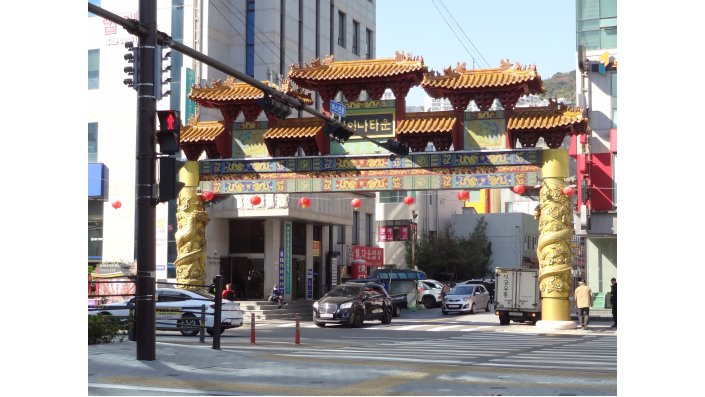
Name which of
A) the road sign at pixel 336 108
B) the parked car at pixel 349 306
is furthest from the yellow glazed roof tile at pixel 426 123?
the road sign at pixel 336 108

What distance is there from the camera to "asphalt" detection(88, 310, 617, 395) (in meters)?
12.3

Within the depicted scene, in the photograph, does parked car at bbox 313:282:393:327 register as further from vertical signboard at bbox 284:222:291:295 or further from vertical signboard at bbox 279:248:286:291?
vertical signboard at bbox 284:222:291:295

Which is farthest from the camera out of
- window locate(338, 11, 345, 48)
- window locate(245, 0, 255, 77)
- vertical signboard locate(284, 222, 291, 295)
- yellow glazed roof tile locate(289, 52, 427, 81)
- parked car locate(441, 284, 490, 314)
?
window locate(338, 11, 345, 48)

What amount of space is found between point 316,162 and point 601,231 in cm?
1366

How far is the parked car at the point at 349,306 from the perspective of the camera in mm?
33688

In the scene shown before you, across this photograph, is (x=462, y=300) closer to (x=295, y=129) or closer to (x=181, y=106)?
(x=295, y=129)

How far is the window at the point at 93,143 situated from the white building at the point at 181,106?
2.0 inches

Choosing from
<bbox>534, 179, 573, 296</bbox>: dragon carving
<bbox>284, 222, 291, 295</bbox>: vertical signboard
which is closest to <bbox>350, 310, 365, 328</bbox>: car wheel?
Result: <bbox>534, 179, 573, 296</bbox>: dragon carving

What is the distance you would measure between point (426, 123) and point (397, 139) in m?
1.18

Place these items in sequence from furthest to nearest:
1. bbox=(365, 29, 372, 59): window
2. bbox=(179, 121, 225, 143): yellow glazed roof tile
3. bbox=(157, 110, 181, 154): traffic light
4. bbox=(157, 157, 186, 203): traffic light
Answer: bbox=(365, 29, 372, 59): window, bbox=(179, 121, 225, 143): yellow glazed roof tile, bbox=(157, 110, 181, 154): traffic light, bbox=(157, 157, 186, 203): traffic light

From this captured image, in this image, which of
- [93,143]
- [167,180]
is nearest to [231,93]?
[93,143]

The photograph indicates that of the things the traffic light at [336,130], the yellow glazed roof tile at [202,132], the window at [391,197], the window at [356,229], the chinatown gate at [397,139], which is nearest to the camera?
the traffic light at [336,130]

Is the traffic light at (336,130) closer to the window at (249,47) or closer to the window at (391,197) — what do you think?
the window at (249,47)

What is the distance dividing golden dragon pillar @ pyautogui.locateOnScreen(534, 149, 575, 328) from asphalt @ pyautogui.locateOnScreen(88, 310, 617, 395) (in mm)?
15555
